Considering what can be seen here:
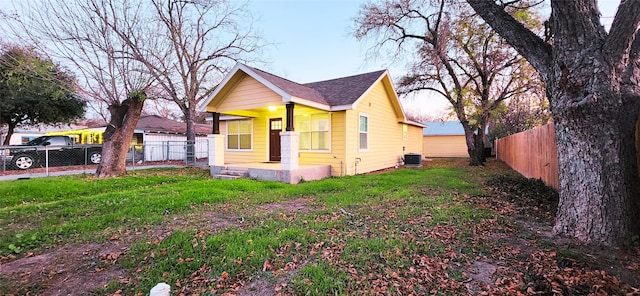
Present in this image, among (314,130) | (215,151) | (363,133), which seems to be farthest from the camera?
(363,133)

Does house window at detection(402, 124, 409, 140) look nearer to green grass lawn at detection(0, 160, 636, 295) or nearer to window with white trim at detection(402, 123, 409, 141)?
window with white trim at detection(402, 123, 409, 141)

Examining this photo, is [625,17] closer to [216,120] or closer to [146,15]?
[216,120]

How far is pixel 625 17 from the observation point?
3080 mm

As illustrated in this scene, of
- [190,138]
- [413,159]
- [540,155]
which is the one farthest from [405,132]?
[190,138]

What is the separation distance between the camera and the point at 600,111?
3201mm

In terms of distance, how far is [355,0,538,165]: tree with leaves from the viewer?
12.7m

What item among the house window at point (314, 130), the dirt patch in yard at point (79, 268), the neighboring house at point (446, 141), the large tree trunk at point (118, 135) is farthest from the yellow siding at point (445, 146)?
the dirt patch in yard at point (79, 268)

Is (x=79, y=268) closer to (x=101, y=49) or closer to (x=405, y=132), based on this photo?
(x=101, y=49)

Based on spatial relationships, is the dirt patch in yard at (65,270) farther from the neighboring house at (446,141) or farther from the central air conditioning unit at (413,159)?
the neighboring house at (446,141)

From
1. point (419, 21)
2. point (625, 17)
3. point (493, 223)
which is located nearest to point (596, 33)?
point (625, 17)

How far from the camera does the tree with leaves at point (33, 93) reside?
8703mm

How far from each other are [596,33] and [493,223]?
2870mm

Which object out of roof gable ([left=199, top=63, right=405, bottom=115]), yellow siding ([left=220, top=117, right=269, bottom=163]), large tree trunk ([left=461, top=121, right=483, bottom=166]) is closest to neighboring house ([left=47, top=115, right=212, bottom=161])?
yellow siding ([left=220, top=117, right=269, bottom=163])

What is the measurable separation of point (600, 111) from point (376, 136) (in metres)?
9.67
